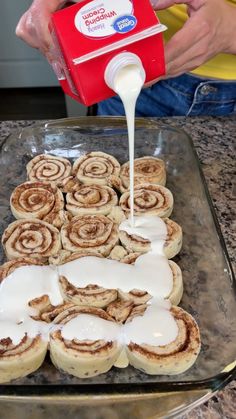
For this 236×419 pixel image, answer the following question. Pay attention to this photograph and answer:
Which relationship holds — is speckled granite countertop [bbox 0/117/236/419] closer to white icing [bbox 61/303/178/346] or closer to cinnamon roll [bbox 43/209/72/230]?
white icing [bbox 61/303/178/346]

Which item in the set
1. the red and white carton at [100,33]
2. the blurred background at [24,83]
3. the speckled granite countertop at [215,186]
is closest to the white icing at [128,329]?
the speckled granite countertop at [215,186]

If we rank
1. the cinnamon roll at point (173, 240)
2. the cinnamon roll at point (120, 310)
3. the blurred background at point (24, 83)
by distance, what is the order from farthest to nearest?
the blurred background at point (24, 83) < the cinnamon roll at point (173, 240) < the cinnamon roll at point (120, 310)

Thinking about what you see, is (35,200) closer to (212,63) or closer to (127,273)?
(127,273)

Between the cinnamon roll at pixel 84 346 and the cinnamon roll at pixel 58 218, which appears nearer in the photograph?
the cinnamon roll at pixel 84 346

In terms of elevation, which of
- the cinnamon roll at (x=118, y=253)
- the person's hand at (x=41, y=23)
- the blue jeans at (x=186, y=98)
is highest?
the person's hand at (x=41, y=23)

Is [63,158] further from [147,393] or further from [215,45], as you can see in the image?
[147,393]

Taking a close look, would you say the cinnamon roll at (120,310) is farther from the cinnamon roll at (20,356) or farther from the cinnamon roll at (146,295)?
the cinnamon roll at (20,356)

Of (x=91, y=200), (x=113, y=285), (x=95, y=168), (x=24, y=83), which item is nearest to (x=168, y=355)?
(x=113, y=285)
